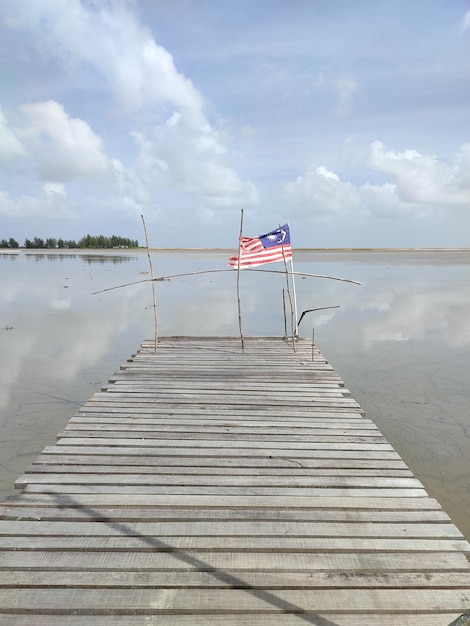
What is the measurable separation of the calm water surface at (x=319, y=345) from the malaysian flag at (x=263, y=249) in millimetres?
3264

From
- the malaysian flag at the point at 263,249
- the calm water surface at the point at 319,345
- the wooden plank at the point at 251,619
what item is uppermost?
the malaysian flag at the point at 263,249

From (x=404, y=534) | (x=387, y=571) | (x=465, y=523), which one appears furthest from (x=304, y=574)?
(x=465, y=523)

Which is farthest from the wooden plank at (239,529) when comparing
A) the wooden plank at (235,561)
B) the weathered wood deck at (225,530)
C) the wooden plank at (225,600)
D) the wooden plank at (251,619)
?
the wooden plank at (251,619)

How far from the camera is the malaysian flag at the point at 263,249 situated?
1048 centimetres

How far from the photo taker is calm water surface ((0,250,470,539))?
23.2 ft

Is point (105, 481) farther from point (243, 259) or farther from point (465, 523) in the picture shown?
point (243, 259)

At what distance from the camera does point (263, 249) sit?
34.9 feet

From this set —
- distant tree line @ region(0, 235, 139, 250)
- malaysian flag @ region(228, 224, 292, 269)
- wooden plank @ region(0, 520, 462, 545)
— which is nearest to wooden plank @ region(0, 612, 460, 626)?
wooden plank @ region(0, 520, 462, 545)

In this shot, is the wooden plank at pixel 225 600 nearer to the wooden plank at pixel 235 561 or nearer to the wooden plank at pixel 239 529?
the wooden plank at pixel 235 561

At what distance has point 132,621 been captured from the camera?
2857 millimetres

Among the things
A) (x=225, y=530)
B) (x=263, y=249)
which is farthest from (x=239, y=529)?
(x=263, y=249)

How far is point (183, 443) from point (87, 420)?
1.56 meters

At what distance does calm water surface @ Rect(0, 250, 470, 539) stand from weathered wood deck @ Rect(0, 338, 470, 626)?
168cm

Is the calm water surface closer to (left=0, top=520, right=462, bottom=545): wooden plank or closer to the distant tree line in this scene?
(left=0, top=520, right=462, bottom=545): wooden plank
